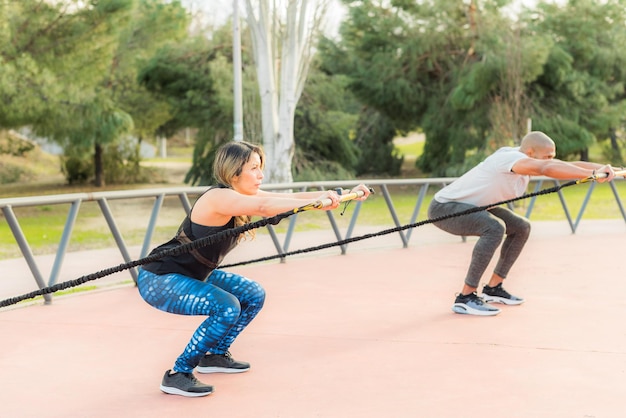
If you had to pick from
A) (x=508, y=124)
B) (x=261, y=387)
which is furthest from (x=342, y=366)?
(x=508, y=124)

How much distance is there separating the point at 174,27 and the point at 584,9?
12.6 m

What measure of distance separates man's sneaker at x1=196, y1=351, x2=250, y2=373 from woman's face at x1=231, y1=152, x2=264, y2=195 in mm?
999

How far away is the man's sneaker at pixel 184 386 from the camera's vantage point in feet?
15.0

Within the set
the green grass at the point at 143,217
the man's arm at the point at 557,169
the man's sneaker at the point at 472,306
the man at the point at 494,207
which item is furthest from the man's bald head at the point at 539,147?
the green grass at the point at 143,217

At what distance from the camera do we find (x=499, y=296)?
708 centimetres

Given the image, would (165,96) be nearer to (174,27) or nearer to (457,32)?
(174,27)

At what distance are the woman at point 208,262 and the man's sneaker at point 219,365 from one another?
1.20 ft

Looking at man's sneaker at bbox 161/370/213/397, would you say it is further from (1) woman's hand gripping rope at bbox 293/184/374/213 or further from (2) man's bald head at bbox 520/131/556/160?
(2) man's bald head at bbox 520/131/556/160

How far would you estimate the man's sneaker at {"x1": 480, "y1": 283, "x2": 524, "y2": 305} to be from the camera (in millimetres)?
7039

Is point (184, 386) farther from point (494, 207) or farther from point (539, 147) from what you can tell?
point (539, 147)

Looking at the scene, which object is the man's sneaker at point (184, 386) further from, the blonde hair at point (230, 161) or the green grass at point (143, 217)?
the green grass at point (143, 217)

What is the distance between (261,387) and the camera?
475 cm

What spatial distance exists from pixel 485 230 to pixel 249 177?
8.64 feet

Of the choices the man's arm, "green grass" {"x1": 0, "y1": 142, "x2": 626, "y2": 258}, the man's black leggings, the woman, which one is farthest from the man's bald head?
"green grass" {"x1": 0, "y1": 142, "x2": 626, "y2": 258}
